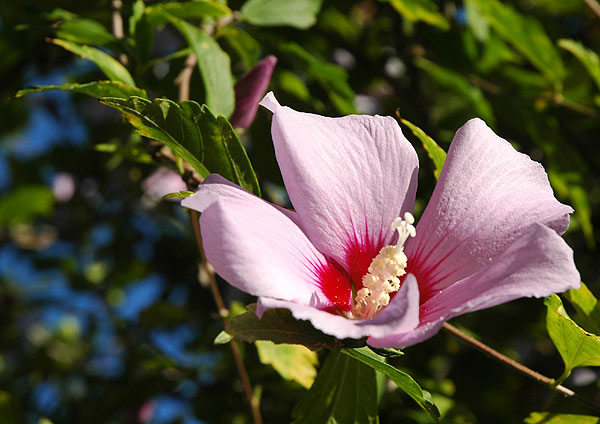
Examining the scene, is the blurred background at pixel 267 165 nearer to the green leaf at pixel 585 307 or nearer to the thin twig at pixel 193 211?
the thin twig at pixel 193 211

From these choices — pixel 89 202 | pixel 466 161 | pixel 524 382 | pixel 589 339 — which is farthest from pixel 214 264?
pixel 89 202

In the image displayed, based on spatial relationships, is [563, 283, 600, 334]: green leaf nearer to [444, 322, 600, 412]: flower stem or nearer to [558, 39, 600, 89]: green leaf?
[444, 322, 600, 412]: flower stem

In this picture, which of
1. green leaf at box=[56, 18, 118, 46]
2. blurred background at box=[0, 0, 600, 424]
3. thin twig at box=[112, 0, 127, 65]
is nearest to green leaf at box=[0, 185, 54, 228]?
blurred background at box=[0, 0, 600, 424]

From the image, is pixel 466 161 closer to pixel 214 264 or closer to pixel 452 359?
pixel 214 264

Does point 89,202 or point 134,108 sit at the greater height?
point 134,108

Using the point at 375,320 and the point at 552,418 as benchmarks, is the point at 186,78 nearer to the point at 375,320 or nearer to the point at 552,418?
the point at 375,320

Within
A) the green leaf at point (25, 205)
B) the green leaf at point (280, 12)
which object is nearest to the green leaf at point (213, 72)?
the green leaf at point (280, 12)
